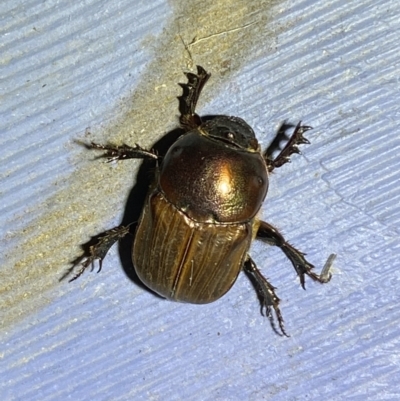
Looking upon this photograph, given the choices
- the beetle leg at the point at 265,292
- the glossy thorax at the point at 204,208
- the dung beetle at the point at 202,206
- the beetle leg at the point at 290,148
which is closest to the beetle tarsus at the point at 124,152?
the dung beetle at the point at 202,206

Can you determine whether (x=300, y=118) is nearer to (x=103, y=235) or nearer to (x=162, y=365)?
(x=103, y=235)

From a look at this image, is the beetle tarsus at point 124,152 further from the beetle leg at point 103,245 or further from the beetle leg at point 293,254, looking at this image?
the beetle leg at point 293,254

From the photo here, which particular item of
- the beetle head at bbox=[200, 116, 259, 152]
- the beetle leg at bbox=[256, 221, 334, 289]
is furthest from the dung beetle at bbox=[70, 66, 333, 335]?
the beetle leg at bbox=[256, 221, 334, 289]

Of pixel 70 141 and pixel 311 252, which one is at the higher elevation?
pixel 70 141

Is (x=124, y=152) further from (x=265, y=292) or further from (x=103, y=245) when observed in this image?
(x=265, y=292)

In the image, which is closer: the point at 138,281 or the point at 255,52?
the point at 255,52

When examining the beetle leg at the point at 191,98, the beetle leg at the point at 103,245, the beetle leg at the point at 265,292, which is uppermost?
the beetle leg at the point at 191,98

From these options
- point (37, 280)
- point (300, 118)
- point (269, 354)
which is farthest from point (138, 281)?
point (300, 118)
